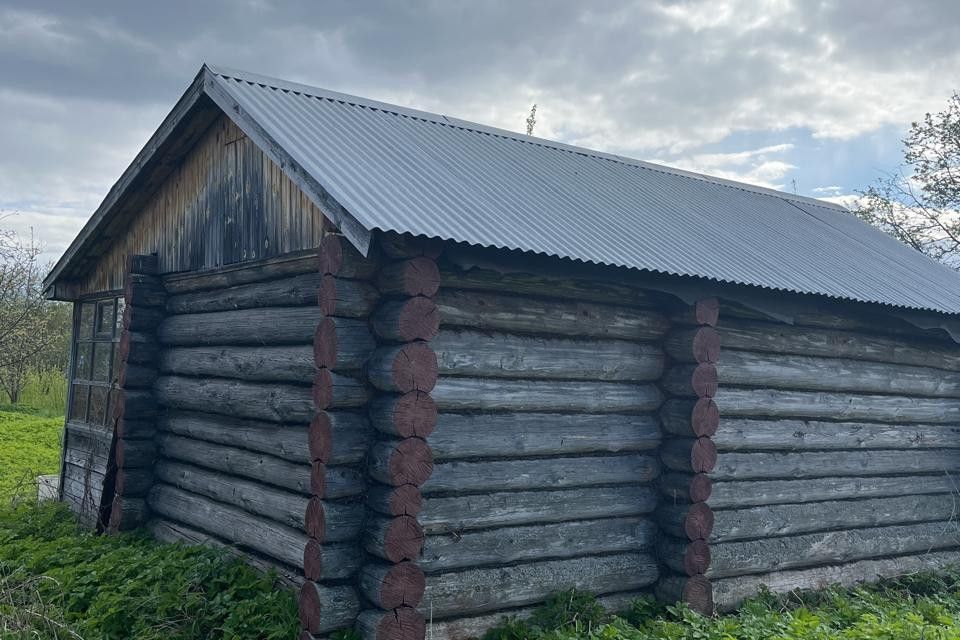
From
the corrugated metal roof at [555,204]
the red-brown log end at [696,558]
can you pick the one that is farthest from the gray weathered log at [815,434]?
the corrugated metal roof at [555,204]

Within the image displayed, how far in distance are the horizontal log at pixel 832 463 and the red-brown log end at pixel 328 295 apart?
340 cm

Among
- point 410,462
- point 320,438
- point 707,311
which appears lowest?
point 410,462

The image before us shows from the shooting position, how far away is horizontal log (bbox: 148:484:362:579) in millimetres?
6168

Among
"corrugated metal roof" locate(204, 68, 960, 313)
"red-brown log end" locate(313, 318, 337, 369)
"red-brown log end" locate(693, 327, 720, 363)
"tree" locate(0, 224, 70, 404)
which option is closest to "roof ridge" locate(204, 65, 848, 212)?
"corrugated metal roof" locate(204, 68, 960, 313)

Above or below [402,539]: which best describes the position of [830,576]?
below

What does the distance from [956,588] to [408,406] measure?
717 centimetres

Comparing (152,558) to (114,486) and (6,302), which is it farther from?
(6,302)

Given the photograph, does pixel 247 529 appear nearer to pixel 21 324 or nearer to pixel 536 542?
pixel 536 542

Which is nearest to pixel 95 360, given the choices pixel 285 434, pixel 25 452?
pixel 285 434

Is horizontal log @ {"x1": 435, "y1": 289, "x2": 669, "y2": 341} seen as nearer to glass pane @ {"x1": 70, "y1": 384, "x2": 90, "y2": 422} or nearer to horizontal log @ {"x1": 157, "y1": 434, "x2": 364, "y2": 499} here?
horizontal log @ {"x1": 157, "y1": 434, "x2": 364, "y2": 499}

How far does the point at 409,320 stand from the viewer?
6.04 metres

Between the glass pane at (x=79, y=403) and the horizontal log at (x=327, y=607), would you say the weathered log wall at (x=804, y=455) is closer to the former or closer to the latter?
the horizontal log at (x=327, y=607)

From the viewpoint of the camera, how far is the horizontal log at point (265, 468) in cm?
613

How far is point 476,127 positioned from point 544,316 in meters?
3.98
